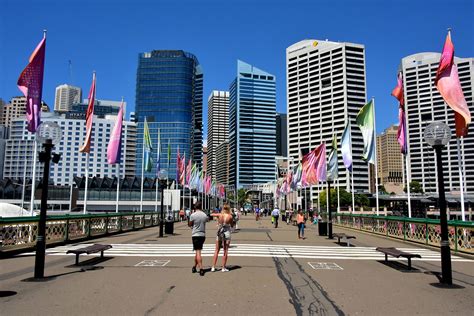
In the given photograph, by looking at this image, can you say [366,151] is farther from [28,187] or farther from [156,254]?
[28,187]

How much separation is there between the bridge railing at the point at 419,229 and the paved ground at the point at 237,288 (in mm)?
2390

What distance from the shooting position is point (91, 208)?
102000mm

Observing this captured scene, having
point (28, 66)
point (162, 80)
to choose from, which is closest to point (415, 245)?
point (28, 66)

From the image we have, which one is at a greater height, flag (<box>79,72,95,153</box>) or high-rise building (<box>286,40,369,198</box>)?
high-rise building (<box>286,40,369,198</box>)

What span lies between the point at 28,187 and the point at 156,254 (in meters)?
103

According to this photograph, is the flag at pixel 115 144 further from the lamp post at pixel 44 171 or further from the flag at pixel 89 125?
the lamp post at pixel 44 171

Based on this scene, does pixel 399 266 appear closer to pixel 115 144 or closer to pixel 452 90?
pixel 452 90

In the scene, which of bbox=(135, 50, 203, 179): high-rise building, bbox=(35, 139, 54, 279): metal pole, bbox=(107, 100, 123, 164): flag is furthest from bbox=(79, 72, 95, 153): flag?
bbox=(135, 50, 203, 179): high-rise building

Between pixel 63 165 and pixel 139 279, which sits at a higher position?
pixel 63 165

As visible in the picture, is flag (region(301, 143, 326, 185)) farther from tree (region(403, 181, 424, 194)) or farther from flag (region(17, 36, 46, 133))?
tree (region(403, 181, 424, 194))

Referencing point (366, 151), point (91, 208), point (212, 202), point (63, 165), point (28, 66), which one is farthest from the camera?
point (63, 165)

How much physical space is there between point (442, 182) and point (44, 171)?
9.57 m

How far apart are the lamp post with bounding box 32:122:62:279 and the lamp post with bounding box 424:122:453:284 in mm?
9267

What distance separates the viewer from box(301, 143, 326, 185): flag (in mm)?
33719
